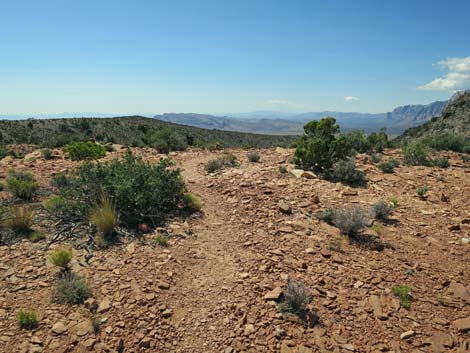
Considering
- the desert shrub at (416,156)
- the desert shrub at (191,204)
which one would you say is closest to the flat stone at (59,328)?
the desert shrub at (191,204)

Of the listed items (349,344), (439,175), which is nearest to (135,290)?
(349,344)

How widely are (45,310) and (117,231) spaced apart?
203 cm

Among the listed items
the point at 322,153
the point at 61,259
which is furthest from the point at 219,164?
the point at 61,259

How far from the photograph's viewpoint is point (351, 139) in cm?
1420

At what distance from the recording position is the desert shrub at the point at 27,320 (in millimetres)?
3670

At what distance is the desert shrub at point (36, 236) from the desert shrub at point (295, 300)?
4235mm

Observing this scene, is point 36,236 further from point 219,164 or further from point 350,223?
point 219,164

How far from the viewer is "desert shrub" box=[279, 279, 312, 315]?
4.20 m

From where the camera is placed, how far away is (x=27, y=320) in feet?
12.1

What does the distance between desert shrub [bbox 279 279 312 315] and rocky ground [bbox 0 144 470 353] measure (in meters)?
0.13

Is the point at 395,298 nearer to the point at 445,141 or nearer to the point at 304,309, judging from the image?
the point at 304,309

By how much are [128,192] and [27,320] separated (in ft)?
9.98

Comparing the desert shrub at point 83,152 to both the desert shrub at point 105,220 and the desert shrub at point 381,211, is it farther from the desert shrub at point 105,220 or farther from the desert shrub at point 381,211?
the desert shrub at point 381,211

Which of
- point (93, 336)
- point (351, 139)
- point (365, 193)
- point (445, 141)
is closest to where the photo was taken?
point (93, 336)
